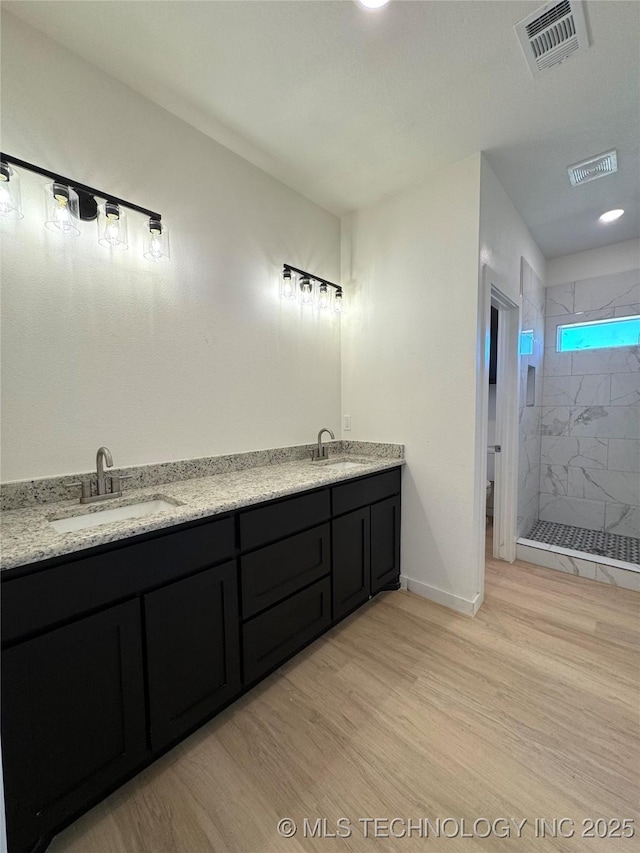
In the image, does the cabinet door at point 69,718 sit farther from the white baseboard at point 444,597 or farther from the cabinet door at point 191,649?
the white baseboard at point 444,597

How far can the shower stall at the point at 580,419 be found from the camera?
3111 millimetres

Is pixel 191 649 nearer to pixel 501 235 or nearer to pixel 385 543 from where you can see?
pixel 385 543

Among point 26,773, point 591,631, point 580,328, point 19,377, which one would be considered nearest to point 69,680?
point 26,773

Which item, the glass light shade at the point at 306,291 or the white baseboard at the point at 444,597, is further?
the glass light shade at the point at 306,291

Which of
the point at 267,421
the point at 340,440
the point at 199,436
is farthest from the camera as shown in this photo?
the point at 340,440

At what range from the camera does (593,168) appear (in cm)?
213

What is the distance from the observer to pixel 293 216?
2371mm

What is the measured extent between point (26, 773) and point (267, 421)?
5.58 feet

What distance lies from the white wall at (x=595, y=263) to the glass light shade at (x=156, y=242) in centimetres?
384

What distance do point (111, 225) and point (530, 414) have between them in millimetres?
3594

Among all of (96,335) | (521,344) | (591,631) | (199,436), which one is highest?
(521,344)

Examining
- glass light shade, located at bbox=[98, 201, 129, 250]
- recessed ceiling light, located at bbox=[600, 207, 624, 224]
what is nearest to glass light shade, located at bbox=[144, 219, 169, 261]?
glass light shade, located at bbox=[98, 201, 129, 250]

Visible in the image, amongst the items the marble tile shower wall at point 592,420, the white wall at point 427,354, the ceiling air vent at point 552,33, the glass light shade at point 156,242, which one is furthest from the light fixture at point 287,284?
the marble tile shower wall at point 592,420

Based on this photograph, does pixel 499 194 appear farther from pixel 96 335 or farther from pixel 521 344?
pixel 96 335
